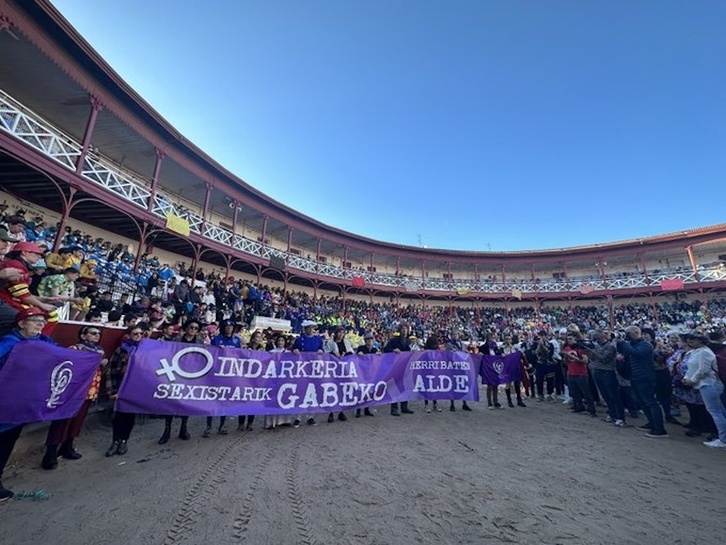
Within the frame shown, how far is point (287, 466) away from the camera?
377 cm

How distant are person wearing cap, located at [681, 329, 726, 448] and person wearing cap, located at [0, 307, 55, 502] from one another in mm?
9060

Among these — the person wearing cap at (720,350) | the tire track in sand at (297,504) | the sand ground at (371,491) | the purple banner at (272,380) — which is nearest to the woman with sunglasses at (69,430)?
the sand ground at (371,491)

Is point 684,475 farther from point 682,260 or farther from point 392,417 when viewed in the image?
point 682,260

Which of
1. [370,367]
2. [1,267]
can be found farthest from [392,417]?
[1,267]

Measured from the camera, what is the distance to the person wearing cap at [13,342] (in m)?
2.87

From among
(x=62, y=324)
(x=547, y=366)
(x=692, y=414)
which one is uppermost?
(x=62, y=324)

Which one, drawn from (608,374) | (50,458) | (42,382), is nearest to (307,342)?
(50,458)

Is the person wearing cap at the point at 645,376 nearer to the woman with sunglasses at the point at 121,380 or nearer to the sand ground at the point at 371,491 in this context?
the sand ground at the point at 371,491

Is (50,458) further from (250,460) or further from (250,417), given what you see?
(250,417)

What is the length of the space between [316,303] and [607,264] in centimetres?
2670

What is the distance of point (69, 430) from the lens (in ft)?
12.6

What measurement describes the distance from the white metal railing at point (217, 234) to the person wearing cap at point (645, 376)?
15888 millimetres

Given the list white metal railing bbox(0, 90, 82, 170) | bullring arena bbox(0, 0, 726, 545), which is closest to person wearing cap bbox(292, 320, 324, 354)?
bullring arena bbox(0, 0, 726, 545)

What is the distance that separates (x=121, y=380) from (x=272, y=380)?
2.07 m
